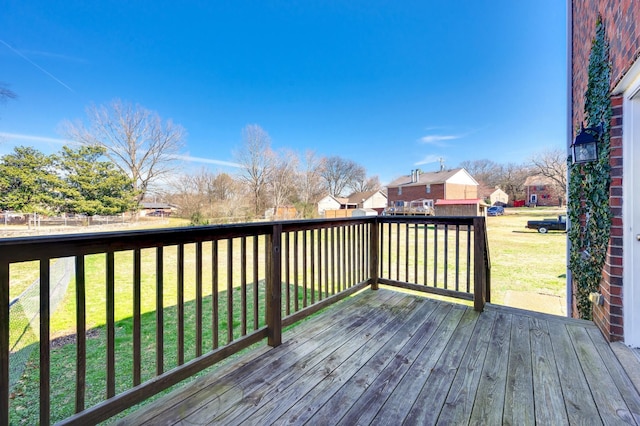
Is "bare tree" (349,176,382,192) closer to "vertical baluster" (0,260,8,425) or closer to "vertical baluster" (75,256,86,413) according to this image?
"vertical baluster" (75,256,86,413)

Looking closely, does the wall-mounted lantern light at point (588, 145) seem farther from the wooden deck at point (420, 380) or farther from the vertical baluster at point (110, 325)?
the vertical baluster at point (110, 325)

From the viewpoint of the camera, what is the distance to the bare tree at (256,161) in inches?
841

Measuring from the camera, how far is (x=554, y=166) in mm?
19469

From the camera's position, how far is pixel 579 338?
78.3 inches

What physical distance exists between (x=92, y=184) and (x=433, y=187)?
24.2 m

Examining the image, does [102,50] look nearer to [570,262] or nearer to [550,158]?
[570,262]

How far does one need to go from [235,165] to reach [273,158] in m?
3.14

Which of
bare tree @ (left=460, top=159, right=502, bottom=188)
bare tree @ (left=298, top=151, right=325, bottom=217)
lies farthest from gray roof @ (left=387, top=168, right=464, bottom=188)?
bare tree @ (left=298, top=151, right=325, bottom=217)

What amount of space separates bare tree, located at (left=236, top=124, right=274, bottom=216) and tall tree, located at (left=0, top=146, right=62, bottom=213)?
11.3m

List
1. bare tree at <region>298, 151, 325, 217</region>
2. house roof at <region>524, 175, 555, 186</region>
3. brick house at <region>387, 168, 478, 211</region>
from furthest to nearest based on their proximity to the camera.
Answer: house roof at <region>524, 175, 555, 186</region> → brick house at <region>387, 168, 478, 211</region> → bare tree at <region>298, 151, 325, 217</region>

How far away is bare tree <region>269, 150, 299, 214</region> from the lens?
22.3 meters

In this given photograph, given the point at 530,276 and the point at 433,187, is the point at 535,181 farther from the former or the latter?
the point at 530,276

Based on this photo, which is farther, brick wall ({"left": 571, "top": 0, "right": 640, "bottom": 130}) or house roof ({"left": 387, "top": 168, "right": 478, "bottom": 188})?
house roof ({"left": 387, "top": 168, "right": 478, "bottom": 188})

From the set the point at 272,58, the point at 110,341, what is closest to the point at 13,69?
the point at 272,58
